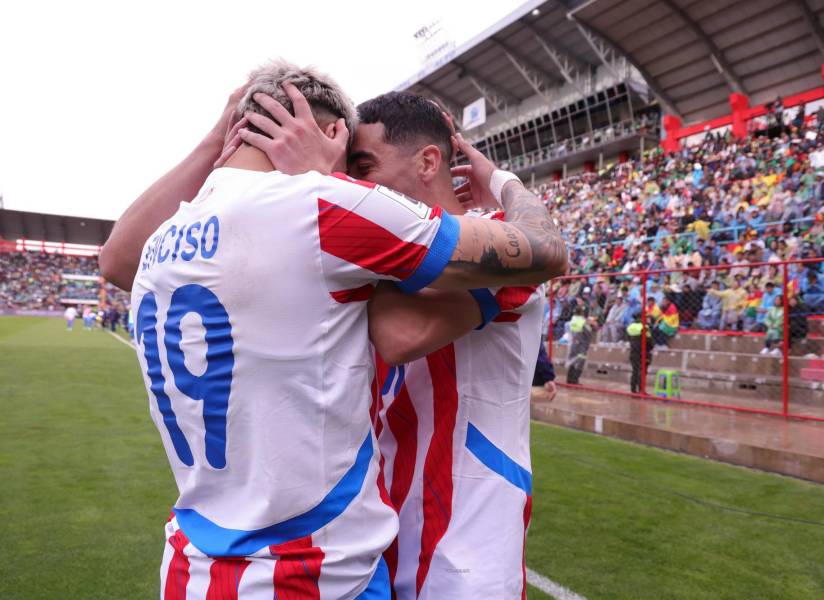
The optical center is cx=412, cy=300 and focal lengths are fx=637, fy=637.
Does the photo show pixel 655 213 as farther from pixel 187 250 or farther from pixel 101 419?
pixel 187 250

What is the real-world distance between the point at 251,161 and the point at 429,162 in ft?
1.54

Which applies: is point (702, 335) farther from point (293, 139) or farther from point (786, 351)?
point (293, 139)

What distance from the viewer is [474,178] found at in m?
1.74

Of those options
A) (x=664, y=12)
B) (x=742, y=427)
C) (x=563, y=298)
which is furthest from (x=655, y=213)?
(x=742, y=427)

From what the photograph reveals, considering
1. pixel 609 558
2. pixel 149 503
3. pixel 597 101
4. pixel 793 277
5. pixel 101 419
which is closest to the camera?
pixel 609 558

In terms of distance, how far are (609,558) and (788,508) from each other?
1918 millimetres

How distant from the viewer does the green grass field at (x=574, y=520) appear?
3.42m

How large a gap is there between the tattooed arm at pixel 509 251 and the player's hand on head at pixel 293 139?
1.05 ft

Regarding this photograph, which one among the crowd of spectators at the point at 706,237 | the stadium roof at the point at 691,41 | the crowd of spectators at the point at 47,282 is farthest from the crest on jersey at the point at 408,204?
the crowd of spectators at the point at 47,282

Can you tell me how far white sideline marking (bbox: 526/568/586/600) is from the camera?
3.25 meters

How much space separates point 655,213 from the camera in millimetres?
19484

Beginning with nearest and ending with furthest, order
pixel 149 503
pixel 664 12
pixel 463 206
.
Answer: pixel 463 206 → pixel 149 503 → pixel 664 12

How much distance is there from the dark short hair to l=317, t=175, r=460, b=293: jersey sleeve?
0.42m

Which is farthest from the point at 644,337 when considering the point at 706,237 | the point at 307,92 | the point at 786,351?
the point at 307,92
